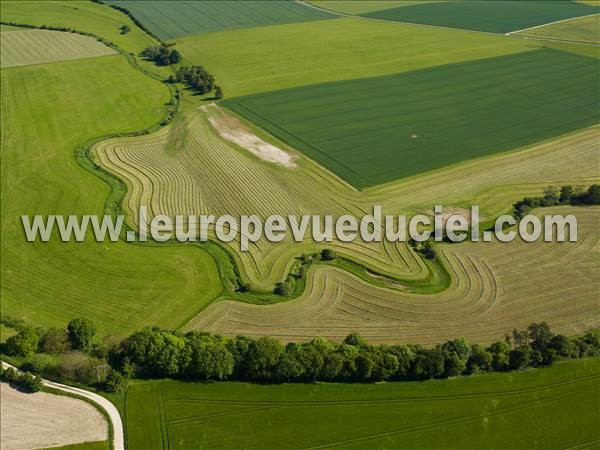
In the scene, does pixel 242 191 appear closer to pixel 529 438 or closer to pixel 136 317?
pixel 136 317

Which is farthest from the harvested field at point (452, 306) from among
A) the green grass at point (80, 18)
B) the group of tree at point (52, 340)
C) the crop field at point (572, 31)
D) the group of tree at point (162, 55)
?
the green grass at point (80, 18)

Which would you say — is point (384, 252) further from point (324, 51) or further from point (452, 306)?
point (324, 51)

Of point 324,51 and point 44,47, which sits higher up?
point 44,47

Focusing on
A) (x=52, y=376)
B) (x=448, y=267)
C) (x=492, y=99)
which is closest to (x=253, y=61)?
(x=492, y=99)

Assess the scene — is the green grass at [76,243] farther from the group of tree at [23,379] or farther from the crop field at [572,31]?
the crop field at [572,31]

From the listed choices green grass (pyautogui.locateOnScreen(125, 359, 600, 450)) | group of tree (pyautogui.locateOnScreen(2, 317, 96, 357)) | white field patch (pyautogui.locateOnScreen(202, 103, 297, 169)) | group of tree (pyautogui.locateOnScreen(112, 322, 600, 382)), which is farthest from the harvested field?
white field patch (pyautogui.locateOnScreen(202, 103, 297, 169))

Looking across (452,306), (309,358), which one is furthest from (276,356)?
(452,306)

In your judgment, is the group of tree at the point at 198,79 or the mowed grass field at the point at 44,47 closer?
the group of tree at the point at 198,79

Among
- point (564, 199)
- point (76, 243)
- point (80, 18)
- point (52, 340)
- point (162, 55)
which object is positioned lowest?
point (52, 340)
